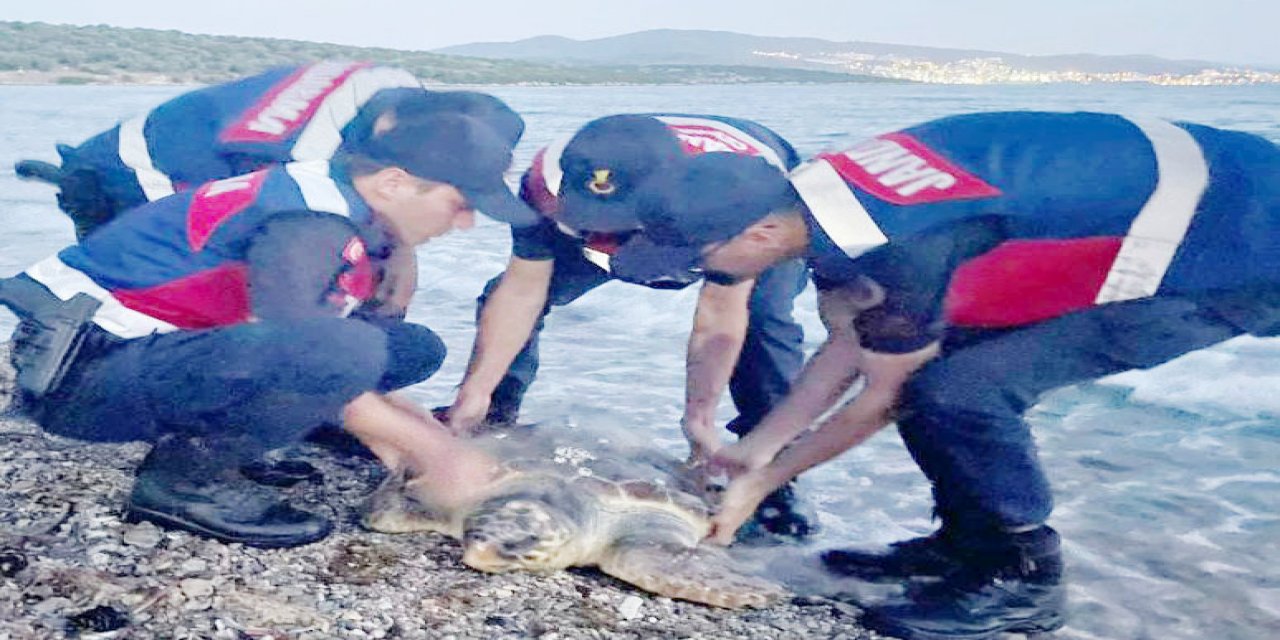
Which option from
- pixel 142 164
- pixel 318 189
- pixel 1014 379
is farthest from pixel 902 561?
pixel 142 164

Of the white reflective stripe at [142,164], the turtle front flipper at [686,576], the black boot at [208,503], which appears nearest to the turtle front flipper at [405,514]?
the black boot at [208,503]

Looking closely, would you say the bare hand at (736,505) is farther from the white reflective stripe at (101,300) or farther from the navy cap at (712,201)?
the white reflective stripe at (101,300)

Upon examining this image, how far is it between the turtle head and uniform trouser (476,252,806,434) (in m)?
0.77

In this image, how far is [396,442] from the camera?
245 centimetres

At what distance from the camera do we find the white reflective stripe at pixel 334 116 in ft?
9.38

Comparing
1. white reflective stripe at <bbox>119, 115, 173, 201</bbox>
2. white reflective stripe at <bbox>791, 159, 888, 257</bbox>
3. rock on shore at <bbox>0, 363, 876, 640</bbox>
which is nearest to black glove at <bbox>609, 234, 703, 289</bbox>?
white reflective stripe at <bbox>791, 159, 888, 257</bbox>

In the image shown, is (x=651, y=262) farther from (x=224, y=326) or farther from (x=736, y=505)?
(x=224, y=326)

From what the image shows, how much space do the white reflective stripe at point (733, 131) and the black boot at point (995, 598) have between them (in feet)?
3.00

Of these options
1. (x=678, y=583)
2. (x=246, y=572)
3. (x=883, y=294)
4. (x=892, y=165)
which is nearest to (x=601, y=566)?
(x=678, y=583)

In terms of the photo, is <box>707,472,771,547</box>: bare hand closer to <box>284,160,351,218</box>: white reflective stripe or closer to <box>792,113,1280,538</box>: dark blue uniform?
<box>792,113,1280,538</box>: dark blue uniform

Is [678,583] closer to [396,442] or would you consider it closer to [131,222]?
[396,442]

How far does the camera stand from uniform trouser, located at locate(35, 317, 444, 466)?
7.30 ft

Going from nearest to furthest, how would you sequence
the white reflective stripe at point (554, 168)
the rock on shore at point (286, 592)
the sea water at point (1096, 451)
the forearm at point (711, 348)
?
the rock on shore at point (286, 592)
the sea water at point (1096, 451)
the white reflective stripe at point (554, 168)
the forearm at point (711, 348)

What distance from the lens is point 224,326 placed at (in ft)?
7.46
